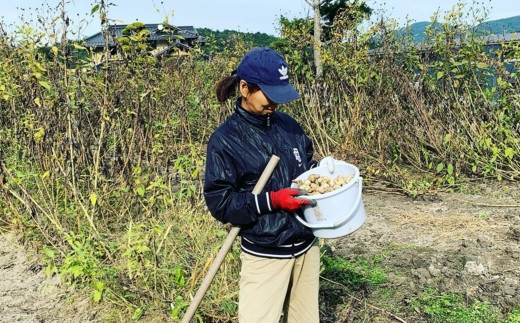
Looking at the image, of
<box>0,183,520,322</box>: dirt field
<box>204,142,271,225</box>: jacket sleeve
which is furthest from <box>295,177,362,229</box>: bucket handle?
<box>0,183,520,322</box>: dirt field

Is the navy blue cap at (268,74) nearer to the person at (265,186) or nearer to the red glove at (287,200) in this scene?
the person at (265,186)

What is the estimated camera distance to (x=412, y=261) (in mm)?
3383

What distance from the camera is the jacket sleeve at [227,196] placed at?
67.1 inches

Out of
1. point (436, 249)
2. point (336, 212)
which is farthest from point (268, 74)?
point (436, 249)

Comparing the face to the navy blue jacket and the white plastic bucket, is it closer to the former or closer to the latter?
the navy blue jacket

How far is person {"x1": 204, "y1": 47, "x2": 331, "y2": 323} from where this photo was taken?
173 cm

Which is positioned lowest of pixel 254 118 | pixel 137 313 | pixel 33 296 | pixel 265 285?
pixel 33 296

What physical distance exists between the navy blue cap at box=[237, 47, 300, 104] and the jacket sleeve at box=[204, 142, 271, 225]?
0.84 feet

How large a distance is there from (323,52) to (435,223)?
8.13 feet

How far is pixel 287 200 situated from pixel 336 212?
186 millimetres

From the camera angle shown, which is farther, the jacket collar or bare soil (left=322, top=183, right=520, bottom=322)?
bare soil (left=322, top=183, right=520, bottom=322)

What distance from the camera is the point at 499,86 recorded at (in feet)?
16.1

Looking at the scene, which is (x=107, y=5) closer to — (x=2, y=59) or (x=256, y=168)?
(x=2, y=59)

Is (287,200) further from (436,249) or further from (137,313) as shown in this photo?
(436,249)
